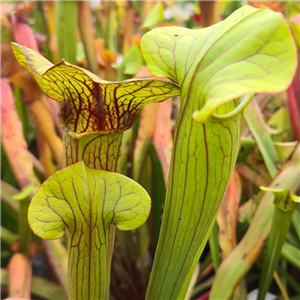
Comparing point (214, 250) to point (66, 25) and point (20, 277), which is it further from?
point (66, 25)

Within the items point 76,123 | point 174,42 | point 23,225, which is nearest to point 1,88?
point 23,225

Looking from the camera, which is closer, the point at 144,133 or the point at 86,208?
the point at 86,208

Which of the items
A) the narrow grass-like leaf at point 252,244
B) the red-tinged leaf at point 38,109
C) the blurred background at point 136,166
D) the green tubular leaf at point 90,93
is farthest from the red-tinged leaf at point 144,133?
the green tubular leaf at point 90,93

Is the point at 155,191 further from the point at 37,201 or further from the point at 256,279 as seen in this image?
the point at 37,201

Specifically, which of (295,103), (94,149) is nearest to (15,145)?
(94,149)

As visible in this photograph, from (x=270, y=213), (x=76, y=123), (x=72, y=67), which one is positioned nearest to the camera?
(x=72, y=67)

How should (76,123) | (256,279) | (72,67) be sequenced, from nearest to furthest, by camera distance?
(72,67), (76,123), (256,279)
